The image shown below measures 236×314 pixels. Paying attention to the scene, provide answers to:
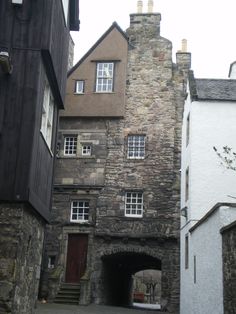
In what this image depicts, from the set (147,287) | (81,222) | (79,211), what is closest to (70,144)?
(79,211)

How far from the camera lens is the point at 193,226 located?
14867mm

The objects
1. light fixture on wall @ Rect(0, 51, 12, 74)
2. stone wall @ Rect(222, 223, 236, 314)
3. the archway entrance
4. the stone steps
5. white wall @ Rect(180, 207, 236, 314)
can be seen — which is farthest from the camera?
the archway entrance

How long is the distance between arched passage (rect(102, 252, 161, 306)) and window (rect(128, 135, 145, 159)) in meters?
4.21

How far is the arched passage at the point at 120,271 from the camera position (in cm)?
2089

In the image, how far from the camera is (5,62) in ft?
A: 29.8

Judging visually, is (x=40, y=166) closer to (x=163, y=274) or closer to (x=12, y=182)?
(x=12, y=182)

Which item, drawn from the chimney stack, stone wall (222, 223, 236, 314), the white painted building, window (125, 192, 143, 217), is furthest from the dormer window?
the chimney stack

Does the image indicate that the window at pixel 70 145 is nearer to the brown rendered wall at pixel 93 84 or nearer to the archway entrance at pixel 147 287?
the brown rendered wall at pixel 93 84

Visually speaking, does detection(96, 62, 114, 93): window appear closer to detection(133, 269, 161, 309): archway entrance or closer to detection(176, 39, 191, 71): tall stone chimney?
detection(176, 39, 191, 71): tall stone chimney

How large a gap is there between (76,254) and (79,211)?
182cm

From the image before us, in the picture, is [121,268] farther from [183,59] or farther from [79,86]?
[183,59]

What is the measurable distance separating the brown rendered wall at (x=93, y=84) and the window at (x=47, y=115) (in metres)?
9.71

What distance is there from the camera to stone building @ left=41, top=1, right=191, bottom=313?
20047mm

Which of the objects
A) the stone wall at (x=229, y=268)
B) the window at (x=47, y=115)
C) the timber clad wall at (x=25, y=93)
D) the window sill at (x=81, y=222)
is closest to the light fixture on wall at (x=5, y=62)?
the timber clad wall at (x=25, y=93)
